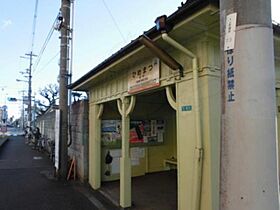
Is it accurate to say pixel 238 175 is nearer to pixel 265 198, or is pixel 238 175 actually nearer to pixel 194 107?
pixel 265 198

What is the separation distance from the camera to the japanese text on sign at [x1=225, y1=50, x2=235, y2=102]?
1.68 m

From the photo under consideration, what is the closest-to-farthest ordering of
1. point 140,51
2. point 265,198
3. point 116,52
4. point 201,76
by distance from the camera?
point 265,198, point 201,76, point 140,51, point 116,52

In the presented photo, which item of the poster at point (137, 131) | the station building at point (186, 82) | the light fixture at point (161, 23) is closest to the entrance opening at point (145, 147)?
the poster at point (137, 131)

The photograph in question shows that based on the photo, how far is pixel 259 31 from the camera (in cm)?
164

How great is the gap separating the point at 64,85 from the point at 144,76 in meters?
5.37

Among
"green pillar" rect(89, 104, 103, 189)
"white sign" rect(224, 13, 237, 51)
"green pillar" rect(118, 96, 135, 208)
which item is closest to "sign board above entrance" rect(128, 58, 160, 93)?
→ "green pillar" rect(118, 96, 135, 208)

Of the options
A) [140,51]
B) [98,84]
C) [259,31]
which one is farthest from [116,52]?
[259,31]

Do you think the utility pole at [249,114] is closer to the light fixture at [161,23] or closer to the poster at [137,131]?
the light fixture at [161,23]

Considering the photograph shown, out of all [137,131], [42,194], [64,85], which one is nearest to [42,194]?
[42,194]

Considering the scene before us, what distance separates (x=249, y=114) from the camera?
1602 millimetres

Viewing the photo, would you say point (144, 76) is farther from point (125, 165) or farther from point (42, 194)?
point (42, 194)

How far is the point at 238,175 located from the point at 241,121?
12.4 inches

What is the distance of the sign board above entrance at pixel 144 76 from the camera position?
5.25 metres

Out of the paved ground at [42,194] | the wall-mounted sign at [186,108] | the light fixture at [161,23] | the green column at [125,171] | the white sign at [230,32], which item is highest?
the light fixture at [161,23]
